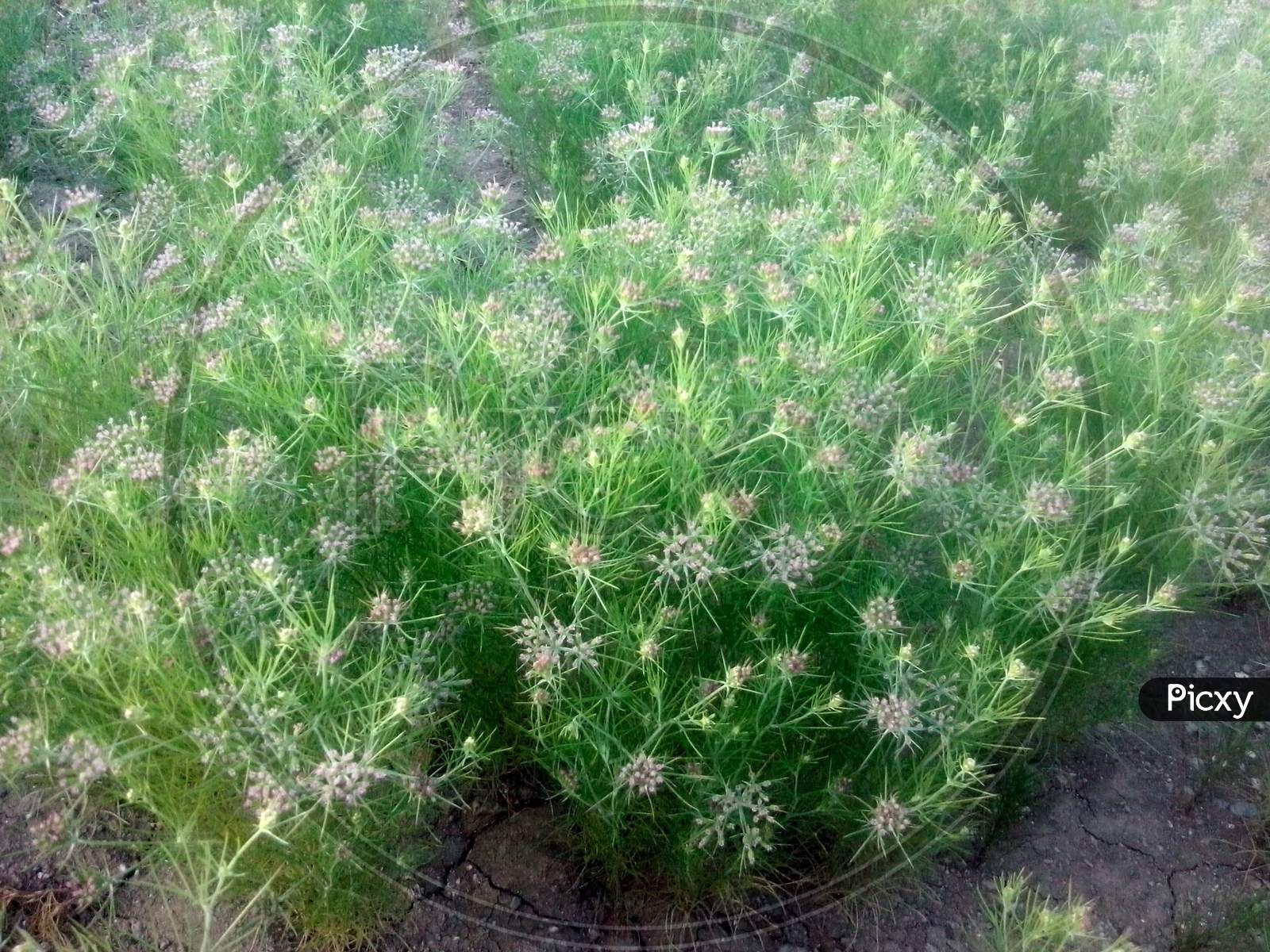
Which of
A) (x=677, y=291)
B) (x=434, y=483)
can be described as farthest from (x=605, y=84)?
(x=434, y=483)

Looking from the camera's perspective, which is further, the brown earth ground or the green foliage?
the brown earth ground

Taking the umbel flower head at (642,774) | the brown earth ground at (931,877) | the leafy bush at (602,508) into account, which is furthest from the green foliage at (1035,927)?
the umbel flower head at (642,774)

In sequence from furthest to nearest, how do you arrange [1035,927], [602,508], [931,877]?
[931,877] < [602,508] < [1035,927]

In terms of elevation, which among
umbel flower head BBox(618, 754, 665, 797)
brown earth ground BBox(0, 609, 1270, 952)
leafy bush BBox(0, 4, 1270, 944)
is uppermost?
leafy bush BBox(0, 4, 1270, 944)

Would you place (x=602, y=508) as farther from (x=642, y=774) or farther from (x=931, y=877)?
(x=931, y=877)

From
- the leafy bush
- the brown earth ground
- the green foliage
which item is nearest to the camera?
the green foliage

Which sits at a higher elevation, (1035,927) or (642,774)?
(642,774)

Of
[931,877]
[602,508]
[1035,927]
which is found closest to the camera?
[1035,927]

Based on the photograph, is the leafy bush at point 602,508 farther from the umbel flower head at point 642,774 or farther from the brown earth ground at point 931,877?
the brown earth ground at point 931,877

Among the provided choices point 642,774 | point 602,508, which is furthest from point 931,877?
point 602,508

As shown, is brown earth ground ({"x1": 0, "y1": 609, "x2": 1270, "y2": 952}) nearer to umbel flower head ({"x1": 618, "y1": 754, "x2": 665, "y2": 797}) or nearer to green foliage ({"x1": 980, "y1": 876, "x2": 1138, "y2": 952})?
green foliage ({"x1": 980, "y1": 876, "x2": 1138, "y2": 952})

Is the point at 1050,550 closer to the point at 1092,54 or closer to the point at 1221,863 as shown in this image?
the point at 1221,863

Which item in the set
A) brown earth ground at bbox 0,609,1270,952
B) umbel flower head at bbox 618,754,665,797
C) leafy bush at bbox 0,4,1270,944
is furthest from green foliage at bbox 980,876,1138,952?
umbel flower head at bbox 618,754,665,797

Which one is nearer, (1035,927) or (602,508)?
(1035,927)
